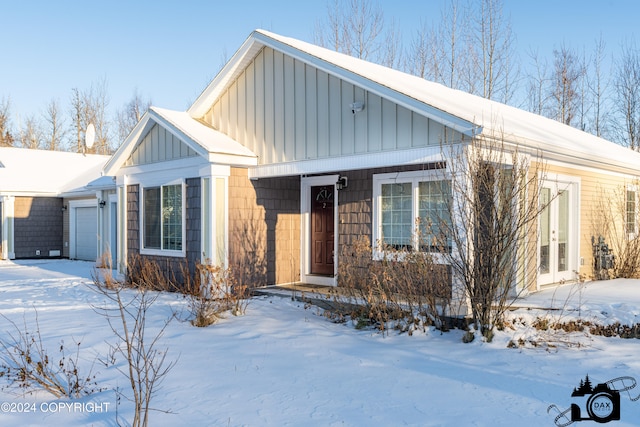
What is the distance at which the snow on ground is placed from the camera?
4242 millimetres

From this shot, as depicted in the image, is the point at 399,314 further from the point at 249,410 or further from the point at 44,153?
the point at 44,153

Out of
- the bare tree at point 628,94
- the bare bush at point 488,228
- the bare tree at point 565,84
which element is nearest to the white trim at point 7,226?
the bare bush at point 488,228

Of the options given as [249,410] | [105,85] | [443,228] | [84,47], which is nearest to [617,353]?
[443,228]

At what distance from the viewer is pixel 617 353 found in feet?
18.8

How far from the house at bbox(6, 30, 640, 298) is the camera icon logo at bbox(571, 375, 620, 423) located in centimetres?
382

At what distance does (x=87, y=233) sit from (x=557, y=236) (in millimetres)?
15618

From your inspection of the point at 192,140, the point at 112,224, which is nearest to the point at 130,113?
the point at 112,224

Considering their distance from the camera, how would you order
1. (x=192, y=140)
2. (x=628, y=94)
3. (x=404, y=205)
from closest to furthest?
(x=404, y=205) → (x=192, y=140) → (x=628, y=94)

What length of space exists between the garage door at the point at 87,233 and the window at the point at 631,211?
1623cm

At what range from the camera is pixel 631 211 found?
41.9 feet

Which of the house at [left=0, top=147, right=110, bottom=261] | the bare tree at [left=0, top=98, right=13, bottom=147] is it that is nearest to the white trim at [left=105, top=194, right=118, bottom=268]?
the house at [left=0, top=147, right=110, bottom=261]

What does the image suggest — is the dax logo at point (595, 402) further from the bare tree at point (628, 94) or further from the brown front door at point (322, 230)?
the bare tree at point (628, 94)

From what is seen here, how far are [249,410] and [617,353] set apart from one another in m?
4.00

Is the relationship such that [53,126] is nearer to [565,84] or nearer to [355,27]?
[355,27]
